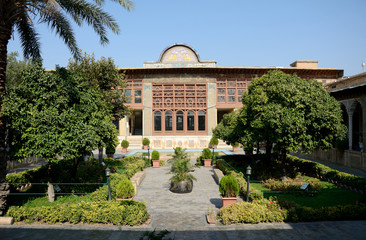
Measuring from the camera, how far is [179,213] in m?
10.1

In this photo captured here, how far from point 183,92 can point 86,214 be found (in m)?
28.7

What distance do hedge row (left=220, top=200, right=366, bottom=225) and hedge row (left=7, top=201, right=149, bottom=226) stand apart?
3144 mm

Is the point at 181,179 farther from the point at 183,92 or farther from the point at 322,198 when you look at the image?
the point at 183,92

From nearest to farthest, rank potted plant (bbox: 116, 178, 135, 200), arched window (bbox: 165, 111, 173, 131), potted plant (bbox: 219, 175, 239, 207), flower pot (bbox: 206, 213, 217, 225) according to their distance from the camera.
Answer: flower pot (bbox: 206, 213, 217, 225) < potted plant (bbox: 219, 175, 239, 207) < potted plant (bbox: 116, 178, 135, 200) < arched window (bbox: 165, 111, 173, 131)

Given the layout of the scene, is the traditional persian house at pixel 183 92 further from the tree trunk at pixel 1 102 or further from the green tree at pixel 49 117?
the tree trunk at pixel 1 102

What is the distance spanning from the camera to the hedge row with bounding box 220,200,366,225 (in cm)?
857

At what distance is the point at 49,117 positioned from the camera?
1018 cm

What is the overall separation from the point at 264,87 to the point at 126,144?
66.4 feet

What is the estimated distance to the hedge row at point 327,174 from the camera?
1226 cm

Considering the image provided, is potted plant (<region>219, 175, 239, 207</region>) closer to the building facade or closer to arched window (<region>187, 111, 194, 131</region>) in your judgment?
the building facade

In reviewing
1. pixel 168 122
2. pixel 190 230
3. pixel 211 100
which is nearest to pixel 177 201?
pixel 190 230

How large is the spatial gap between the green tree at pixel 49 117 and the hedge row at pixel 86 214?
2221 mm

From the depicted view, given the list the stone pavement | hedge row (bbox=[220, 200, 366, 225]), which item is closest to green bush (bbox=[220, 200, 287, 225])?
hedge row (bbox=[220, 200, 366, 225])

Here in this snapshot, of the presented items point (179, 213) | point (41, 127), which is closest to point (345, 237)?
point (179, 213)
